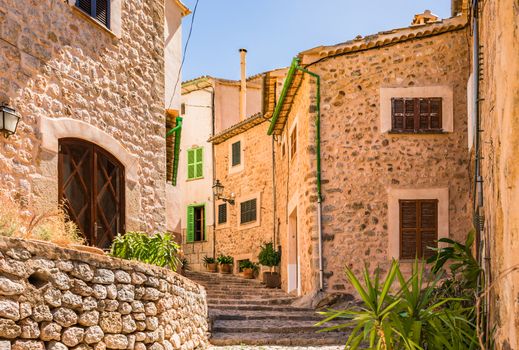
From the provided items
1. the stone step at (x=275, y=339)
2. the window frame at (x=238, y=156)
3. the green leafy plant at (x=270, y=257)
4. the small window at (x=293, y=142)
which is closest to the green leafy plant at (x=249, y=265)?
the green leafy plant at (x=270, y=257)

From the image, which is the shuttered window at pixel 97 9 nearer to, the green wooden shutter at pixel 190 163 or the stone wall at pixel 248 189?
the stone wall at pixel 248 189

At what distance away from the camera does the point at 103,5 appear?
8773 mm

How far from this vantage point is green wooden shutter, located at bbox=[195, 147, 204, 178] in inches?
980

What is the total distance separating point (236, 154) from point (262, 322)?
12.4m

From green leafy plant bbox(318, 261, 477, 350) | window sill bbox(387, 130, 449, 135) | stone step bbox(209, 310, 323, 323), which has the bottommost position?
stone step bbox(209, 310, 323, 323)

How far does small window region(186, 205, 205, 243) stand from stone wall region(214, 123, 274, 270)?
1.34 meters

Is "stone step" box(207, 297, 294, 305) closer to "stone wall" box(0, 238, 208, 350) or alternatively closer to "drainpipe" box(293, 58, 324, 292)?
"drainpipe" box(293, 58, 324, 292)

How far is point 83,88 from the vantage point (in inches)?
324

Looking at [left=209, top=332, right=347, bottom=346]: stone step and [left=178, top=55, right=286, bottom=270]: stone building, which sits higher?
[left=178, top=55, right=286, bottom=270]: stone building

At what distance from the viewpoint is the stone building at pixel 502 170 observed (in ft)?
12.7

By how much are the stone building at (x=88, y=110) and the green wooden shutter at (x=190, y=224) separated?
50.4ft

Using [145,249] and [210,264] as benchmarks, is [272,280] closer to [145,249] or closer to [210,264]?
[210,264]

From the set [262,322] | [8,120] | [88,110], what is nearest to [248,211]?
[262,322]

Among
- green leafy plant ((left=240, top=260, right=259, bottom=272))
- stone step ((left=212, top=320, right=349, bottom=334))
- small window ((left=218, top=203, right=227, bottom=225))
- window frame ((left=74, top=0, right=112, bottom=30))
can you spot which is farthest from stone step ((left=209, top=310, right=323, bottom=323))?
small window ((left=218, top=203, right=227, bottom=225))
